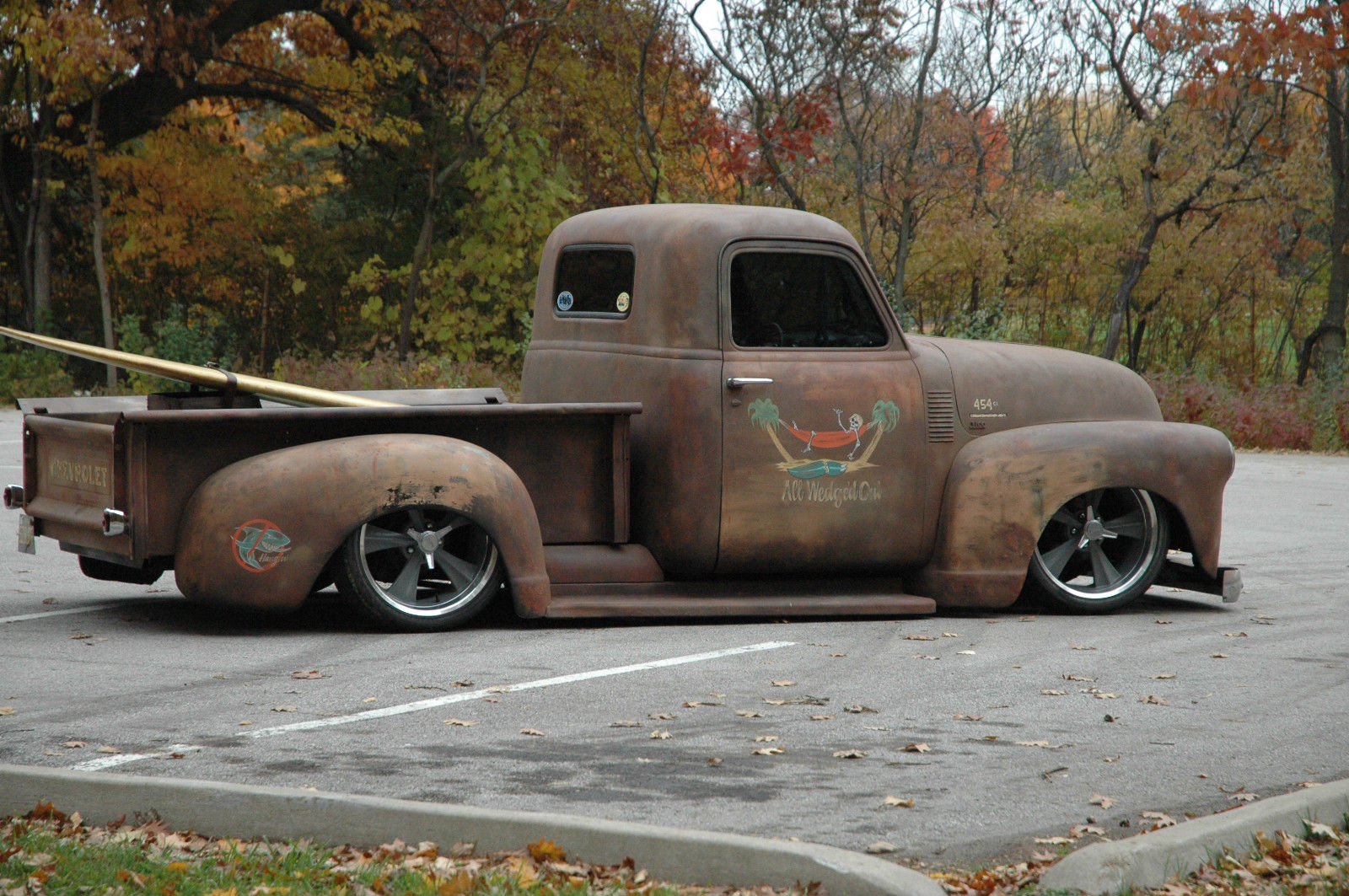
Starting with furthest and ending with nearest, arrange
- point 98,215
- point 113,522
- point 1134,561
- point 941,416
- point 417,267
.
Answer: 1. point 417,267
2. point 98,215
3. point 1134,561
4. point 941,416
5. point 113,522

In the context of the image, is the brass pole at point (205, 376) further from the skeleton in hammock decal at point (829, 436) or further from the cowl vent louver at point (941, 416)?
the cowl vent louver at point (941, 416)

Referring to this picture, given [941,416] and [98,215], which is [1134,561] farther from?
[98,215]

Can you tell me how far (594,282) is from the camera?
25.9 ft

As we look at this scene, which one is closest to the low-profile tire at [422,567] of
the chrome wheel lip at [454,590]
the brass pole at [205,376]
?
the chrome wheel lip at [454,590]

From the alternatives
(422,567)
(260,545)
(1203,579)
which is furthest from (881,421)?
(260,545)

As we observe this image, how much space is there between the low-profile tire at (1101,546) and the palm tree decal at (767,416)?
5.48ft

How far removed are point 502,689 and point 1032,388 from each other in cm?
361

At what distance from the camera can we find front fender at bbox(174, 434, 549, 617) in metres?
6.56

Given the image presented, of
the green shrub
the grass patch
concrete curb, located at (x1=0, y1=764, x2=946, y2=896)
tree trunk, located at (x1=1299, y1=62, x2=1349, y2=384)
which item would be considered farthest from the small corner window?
tree trunk, located at (x1=1299, y1=62, x2=1349, y2=384)

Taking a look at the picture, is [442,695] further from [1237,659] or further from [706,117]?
[706,117]

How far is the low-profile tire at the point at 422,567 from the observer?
6859mm

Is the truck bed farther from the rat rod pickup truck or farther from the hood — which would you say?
the hood

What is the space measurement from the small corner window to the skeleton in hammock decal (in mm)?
952

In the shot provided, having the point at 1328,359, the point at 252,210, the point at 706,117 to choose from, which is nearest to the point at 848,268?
the point at 706,117
